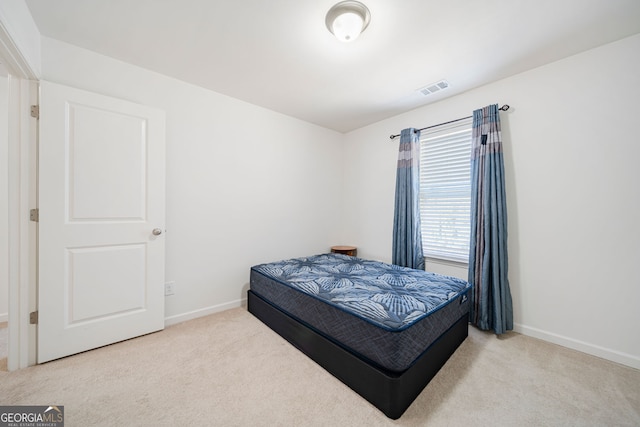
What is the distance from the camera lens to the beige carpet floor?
129 centimetres

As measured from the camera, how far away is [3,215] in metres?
2.25

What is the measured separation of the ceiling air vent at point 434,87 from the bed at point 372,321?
6.33ft

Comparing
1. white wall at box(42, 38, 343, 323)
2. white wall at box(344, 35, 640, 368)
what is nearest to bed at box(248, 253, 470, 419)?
white wall at box(42, 38, 343, 323)

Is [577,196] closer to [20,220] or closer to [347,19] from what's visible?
[347,19]

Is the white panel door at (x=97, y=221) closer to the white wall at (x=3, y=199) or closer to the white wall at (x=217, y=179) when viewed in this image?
the white wall at (x=217, y=179)

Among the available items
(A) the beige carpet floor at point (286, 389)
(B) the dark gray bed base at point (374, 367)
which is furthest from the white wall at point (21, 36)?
(B) the dark gray bed base at point (374, 367)

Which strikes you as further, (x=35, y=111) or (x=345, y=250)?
(x=345, y=250)

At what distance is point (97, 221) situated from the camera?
1909 mm

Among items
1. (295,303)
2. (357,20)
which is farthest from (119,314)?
(357,20)

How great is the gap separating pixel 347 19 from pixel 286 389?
2.39 m

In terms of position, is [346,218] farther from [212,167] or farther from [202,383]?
[202,383]

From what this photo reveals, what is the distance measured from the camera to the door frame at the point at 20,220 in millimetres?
1638

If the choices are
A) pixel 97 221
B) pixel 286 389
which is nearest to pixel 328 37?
pixel 97 221

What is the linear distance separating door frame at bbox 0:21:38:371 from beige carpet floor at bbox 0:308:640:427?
0.21 m
